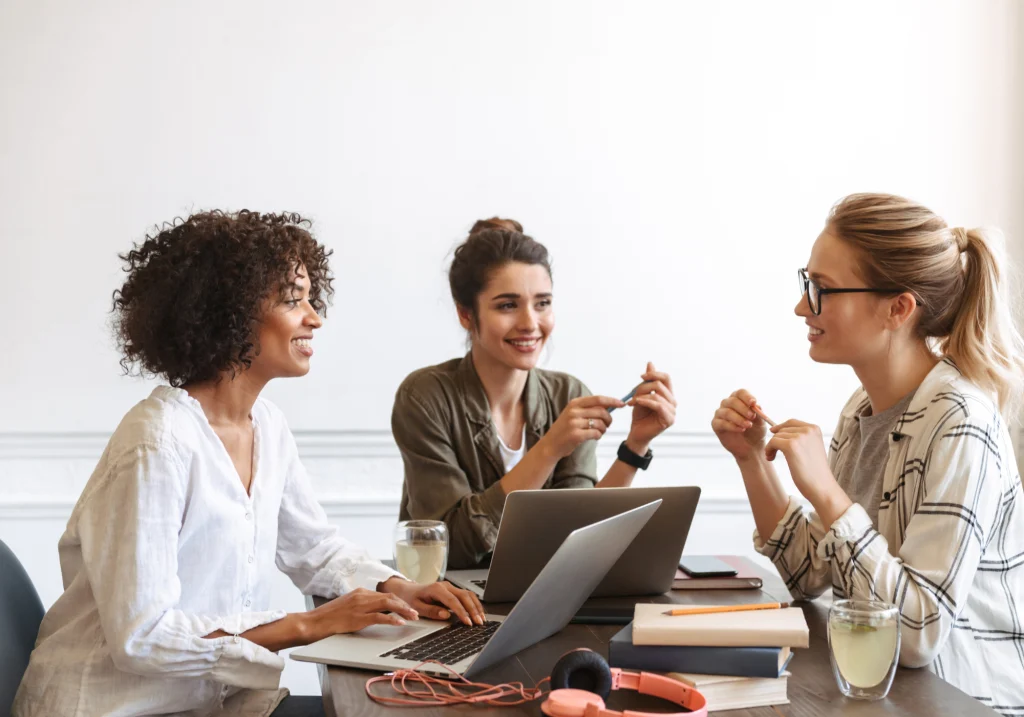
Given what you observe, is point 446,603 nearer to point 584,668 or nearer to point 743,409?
point 584,668

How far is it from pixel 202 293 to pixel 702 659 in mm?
958

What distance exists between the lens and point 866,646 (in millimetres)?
1195

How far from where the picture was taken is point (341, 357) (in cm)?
328

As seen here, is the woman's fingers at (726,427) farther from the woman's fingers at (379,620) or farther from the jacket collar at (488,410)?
the woman's fingers at (379,620)

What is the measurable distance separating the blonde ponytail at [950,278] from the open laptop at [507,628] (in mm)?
603

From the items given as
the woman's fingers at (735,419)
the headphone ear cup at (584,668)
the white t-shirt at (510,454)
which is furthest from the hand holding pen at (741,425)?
the headphone ear cup at (584,668)

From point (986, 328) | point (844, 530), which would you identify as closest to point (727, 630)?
point (844, 530)

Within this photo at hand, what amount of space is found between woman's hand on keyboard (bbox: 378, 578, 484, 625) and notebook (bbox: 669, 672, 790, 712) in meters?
0.39

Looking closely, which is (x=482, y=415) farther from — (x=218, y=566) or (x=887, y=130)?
(x=887, y=130)

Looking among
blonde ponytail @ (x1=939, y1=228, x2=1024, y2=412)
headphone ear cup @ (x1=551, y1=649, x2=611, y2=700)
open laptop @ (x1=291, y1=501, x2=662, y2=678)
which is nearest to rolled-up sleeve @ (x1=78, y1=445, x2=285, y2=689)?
open laptop @ (x1=291, y1=501, x2=662, y2=678)

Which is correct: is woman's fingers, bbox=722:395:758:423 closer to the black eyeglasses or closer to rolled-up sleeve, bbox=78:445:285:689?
the black eyeglasses

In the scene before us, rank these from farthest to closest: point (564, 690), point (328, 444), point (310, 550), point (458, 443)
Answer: point (328, 444) → point (458, 443) → point (310, 550) → point (564, 690)

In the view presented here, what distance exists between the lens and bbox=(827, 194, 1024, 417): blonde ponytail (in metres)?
1.68

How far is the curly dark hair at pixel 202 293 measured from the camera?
1626 mm
